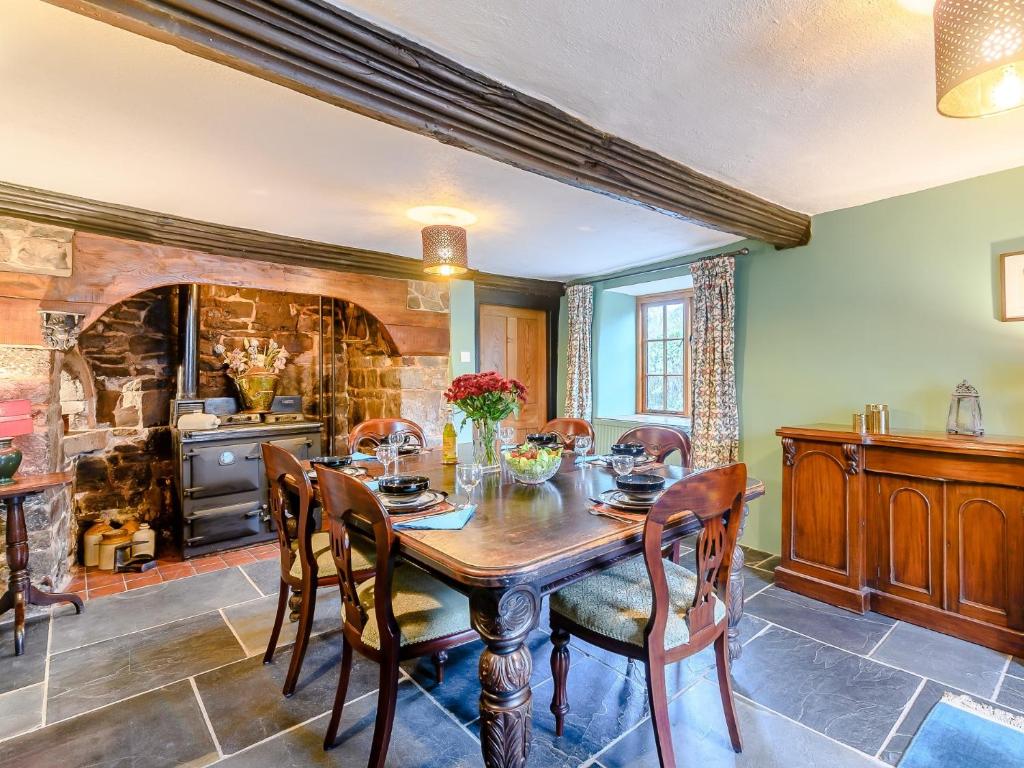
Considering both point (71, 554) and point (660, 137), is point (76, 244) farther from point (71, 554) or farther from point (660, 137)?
point (660, 137)

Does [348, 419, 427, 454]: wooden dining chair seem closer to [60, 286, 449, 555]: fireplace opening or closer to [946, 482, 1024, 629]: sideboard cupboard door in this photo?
[60, 286, 449, 555]: fireplace opening

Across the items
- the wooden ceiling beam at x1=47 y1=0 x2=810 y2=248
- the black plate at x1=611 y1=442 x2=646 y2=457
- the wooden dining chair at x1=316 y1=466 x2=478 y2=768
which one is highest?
the wooden ceiling beam at x1=47 y1=0 x2=810 y2=248

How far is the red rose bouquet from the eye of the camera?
7.20 feet

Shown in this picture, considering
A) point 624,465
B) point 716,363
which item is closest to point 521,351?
point 716,363

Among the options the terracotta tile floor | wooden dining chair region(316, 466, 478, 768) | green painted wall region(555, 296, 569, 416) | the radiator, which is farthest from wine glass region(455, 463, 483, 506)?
green painted wall region(555, 296, 569, 416)

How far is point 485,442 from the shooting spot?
7.60ft

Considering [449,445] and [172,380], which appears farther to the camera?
[172,380]

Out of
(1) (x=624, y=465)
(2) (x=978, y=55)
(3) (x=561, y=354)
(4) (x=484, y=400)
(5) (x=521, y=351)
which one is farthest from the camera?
(3) (x=561, y=354)

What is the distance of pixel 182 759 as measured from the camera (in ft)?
5.34

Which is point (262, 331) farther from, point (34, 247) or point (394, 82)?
point (394, 82)

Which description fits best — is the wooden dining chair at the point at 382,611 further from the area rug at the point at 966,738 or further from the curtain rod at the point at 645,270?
the curtain rod at the point at 645,270

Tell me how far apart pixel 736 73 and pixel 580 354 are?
10.5 ft

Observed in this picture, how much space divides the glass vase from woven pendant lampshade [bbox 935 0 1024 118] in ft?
5.92

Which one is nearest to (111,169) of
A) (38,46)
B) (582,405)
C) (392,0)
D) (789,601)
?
(38,46)
